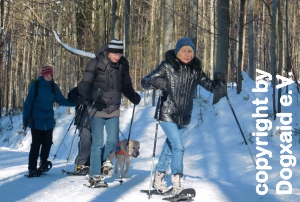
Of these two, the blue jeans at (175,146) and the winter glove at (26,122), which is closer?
the blue jeans at (175,146)

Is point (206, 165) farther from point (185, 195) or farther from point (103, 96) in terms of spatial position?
point (185, 195)

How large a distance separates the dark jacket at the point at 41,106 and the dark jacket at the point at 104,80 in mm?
1586

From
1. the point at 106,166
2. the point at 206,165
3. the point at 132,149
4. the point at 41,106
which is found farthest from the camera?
the point at 206,165

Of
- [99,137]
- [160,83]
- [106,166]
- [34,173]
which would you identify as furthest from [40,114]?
[160,83]

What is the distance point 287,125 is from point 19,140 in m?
13.1

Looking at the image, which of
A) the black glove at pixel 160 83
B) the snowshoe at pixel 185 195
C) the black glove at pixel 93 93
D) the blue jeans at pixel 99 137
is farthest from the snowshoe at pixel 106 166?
the black glove at pixel 160 83

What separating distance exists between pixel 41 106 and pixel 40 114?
166 millimetres

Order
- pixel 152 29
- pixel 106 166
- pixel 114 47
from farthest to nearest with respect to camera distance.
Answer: pixel 152 29 < pixel 106 166 < pixel 114 47

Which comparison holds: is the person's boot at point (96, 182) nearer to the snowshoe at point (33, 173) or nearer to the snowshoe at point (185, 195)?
the snowshoe at point (185, 195)

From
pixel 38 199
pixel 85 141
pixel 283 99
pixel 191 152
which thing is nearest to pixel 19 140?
pixel 191 152

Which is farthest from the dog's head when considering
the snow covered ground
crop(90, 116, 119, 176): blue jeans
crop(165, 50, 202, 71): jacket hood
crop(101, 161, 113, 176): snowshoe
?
crop(165, 50, 202, 71): jacket hood

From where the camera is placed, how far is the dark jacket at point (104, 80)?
620 cm

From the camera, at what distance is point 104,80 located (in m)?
6.31

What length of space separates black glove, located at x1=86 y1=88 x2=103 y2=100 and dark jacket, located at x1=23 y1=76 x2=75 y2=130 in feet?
5.99
